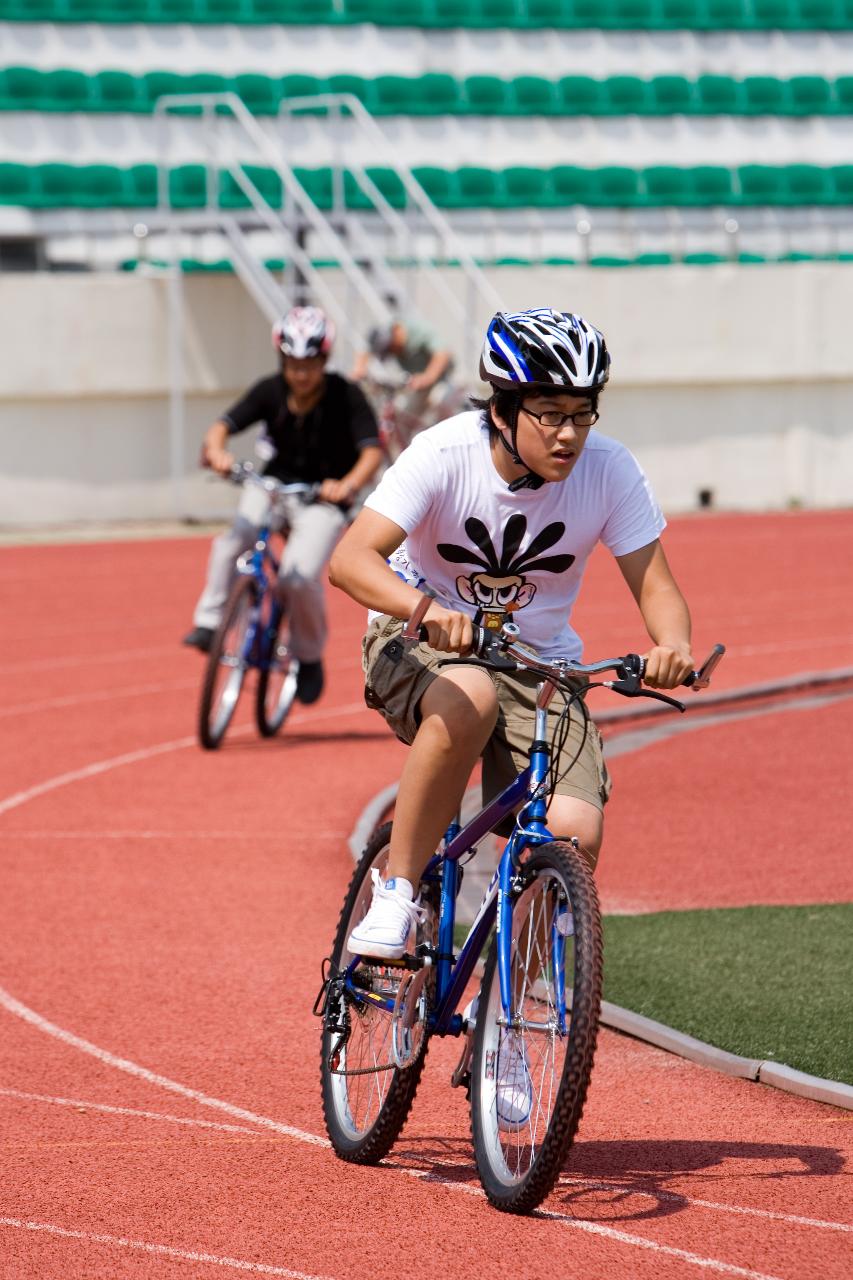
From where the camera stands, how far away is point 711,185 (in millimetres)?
28969

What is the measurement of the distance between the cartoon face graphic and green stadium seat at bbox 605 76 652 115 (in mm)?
25846

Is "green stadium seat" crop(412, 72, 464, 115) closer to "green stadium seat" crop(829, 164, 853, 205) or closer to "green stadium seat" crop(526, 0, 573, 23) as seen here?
"green stadium seat" crop(526, 0, 573, 23)

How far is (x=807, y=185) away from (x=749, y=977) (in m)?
24.4

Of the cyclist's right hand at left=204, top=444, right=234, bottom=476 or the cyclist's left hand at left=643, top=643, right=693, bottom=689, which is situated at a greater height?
the cyclist's right hand at left=204, top=444, right=234, bottom=476

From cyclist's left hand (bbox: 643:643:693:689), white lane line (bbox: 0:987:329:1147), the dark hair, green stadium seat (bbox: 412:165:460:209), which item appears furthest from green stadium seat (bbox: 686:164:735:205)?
cyclist's left hand (bbox: 643:643:693:689)

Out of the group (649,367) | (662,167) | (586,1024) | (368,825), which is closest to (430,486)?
(586,1024)

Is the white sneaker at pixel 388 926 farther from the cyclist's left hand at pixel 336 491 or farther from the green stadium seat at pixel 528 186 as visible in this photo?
the green stadium seat at pixel 528 186

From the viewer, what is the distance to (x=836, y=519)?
84.3 feet

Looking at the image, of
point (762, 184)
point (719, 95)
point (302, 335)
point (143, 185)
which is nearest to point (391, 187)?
point (143, 185)

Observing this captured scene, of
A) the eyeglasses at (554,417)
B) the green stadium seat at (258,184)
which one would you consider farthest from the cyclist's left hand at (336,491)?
the green stadium seat at (258,184)

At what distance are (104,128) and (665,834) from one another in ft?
64.5

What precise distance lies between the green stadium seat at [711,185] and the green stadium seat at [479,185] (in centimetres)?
285

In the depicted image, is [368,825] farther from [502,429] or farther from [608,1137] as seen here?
[502,429]

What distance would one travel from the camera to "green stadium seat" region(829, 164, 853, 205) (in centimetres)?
2967
